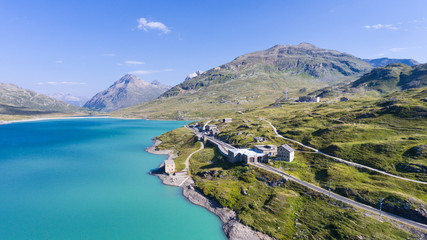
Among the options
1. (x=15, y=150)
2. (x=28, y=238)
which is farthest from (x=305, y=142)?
(x=15, y=150)

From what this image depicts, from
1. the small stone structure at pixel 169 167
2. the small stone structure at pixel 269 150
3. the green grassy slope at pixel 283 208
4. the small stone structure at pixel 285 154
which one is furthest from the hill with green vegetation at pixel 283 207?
the small stone structure at pixel 169 167

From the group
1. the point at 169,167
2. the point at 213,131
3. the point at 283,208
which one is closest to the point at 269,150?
the point at 283,208

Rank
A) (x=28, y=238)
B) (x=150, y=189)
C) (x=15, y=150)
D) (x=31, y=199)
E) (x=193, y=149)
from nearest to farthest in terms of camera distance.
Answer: (x=28, y=238), (x=31, y=199), (x=150, y=189), (x=193, y=149), (x=15, y=150)

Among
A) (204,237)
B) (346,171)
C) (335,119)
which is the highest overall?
(335,119)

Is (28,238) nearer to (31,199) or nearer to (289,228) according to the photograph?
(31,199)

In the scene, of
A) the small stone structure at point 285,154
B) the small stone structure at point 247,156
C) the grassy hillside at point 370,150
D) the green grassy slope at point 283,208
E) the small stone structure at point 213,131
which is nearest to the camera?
the green grassy slope at point 283,208

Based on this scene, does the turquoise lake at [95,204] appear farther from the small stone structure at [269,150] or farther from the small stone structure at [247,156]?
the small stone structure at [269,150]
